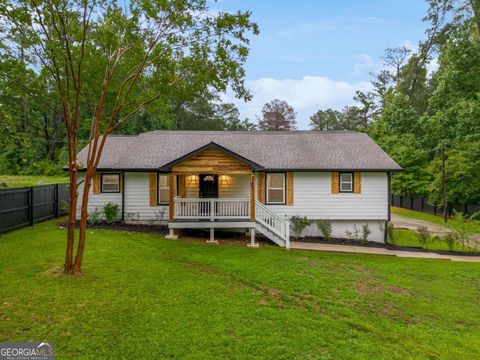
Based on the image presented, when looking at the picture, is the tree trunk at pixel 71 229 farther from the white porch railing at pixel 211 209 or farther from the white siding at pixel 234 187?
A: the white siding at pixel 234 187

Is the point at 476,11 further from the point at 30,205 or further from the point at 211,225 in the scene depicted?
the point at 30,205

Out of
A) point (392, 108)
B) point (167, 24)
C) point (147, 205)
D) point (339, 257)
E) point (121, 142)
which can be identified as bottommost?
point (339, 257)

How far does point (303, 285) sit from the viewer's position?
7270 millimetres

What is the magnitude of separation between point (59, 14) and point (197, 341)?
7.28 metres

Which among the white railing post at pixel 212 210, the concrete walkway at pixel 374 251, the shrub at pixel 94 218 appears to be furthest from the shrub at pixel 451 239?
the shrub at pixel 94 218

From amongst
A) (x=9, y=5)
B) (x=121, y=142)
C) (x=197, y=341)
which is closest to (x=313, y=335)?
(x=197, y=341)

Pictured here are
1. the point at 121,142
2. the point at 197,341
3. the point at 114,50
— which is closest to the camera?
the point at 197,341

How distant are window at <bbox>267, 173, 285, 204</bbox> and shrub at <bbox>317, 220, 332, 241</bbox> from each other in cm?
211

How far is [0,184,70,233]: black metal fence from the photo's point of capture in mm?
11062

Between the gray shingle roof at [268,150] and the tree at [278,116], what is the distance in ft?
107

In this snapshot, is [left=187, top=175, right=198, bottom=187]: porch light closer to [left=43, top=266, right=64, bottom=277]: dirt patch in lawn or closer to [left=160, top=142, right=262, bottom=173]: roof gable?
[left=160, top=142, right=262, bottom=173]: roof gable

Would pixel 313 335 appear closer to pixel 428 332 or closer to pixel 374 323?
pixel 374 323

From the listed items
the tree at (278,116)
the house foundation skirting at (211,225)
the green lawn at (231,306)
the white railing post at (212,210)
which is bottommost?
the green lawn at (231,306)

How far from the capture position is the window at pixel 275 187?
14133 mm
